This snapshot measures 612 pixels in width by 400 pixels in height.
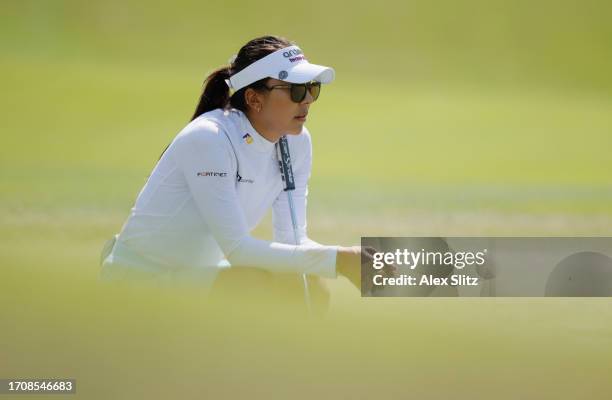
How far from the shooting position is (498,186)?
19.7 ft

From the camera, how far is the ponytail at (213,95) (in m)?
2.97

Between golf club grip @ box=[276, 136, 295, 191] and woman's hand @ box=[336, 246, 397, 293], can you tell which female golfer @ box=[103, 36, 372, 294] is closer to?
golf club grip @ box=[276, 136, 295, 191]

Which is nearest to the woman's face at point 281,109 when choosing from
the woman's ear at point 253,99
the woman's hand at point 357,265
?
the woman's ear at point 253,99

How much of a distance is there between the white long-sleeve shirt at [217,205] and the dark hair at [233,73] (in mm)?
73

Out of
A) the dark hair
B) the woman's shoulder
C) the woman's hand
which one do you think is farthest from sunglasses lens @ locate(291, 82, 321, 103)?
the woman's hand

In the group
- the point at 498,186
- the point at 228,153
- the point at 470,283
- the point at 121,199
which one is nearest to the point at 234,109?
the point at 228,153

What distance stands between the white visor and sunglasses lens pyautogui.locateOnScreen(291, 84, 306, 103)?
0.03 metres

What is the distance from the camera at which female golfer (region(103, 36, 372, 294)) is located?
2.69 meters

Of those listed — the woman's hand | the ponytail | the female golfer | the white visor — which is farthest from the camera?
the ponytail

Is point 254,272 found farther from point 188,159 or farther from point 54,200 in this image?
point 54,200

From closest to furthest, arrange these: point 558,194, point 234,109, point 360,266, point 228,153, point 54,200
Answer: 1. point 360,266
2. point 228,153
3. point 234,109
4. point 54,200
5. point 558,194

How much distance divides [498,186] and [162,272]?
354cm

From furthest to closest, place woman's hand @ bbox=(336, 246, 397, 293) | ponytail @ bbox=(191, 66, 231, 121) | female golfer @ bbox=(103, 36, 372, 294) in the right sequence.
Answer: ponytail @ bbox=(191, 66, 231, 121), female golfer @ bbox=(103, 36, 372, 294), woman's hand @ bbox=(336, 246, 397, 293)

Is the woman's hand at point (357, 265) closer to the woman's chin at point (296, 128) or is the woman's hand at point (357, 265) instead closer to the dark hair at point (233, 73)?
the woman's chin at point (296, 128)
